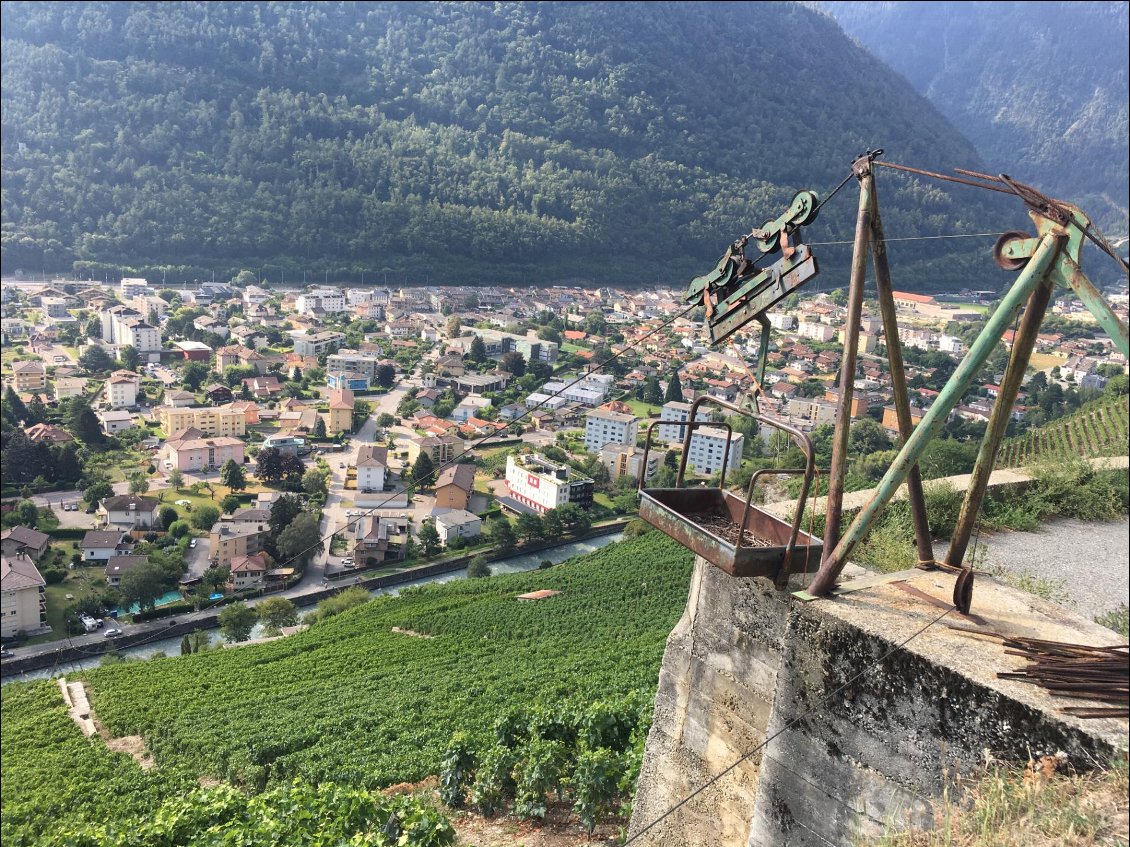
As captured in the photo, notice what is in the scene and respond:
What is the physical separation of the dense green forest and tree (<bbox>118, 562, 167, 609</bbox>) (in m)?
30.1

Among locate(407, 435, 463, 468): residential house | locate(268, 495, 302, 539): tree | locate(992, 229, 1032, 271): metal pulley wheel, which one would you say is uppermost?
locate(992, 229, 1032, 271): metal pulley wheel

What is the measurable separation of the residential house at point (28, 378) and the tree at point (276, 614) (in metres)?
23.7

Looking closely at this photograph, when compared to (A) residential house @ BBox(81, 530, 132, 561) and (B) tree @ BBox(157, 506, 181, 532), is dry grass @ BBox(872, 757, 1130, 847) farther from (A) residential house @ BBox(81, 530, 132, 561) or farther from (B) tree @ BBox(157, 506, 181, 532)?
(B) tree @ BBox(157, 506, 181, 532)

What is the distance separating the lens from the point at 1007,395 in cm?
255

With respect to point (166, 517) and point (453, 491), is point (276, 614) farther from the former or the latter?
point (166, 517)

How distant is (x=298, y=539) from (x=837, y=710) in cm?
2287

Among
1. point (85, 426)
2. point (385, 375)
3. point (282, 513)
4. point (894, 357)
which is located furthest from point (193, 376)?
point (894, 357)

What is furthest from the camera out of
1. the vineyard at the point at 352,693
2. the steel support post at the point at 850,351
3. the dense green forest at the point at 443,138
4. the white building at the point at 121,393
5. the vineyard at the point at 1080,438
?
the dense green forest at the point at 443,138

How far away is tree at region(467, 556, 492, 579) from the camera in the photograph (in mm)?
22250

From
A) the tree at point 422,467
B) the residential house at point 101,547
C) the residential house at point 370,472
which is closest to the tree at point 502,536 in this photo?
the tree at point 422,467

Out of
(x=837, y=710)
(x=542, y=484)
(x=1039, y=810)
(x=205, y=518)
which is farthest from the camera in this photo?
(x=542, y=484)

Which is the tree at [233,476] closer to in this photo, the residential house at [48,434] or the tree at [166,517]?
the tree at [166,517]

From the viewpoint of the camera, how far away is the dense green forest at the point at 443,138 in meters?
61.8

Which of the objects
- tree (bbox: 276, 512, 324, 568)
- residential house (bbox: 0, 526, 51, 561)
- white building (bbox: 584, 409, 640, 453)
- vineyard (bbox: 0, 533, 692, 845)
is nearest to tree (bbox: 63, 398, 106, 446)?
residential house (bbox: 0, 526, 51, 561)
